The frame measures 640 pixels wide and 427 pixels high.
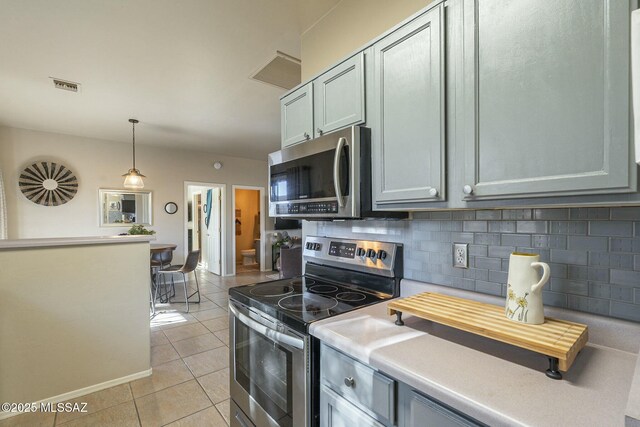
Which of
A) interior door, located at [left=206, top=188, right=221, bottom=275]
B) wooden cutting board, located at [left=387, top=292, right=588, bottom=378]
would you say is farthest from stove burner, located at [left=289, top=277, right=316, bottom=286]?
interior door, located at [left=206, top=188, right=221, bottom=275]

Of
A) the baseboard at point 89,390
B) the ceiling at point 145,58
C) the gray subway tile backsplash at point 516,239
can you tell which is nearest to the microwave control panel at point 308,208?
the gray subway tile backsplash at point 516,239

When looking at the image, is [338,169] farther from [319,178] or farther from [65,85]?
[65,85]

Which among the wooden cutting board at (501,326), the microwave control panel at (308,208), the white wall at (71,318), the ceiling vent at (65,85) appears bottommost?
the white wall at (71,318)

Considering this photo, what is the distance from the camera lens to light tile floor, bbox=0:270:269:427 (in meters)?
1.88

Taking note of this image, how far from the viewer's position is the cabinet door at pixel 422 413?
720mm

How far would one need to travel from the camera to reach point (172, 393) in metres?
2.15

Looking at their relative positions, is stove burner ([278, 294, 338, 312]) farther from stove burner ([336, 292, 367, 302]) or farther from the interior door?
the interior door

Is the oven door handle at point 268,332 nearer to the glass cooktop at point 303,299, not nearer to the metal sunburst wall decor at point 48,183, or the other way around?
the glass cooktop at point 303,299

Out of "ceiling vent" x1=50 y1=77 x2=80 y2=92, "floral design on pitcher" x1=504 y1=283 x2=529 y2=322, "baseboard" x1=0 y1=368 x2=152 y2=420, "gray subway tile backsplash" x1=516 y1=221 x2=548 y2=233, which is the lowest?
"baseboard" x1=0 y1=368 x2=152 y2=420

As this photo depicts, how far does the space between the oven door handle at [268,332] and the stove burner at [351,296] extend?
1.22 ft

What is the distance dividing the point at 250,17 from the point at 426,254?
1.90m

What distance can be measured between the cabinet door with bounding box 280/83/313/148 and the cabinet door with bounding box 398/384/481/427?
51.7 inches

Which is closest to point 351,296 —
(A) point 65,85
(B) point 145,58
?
(B) point 145,58

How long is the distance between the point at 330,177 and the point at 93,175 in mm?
5019
